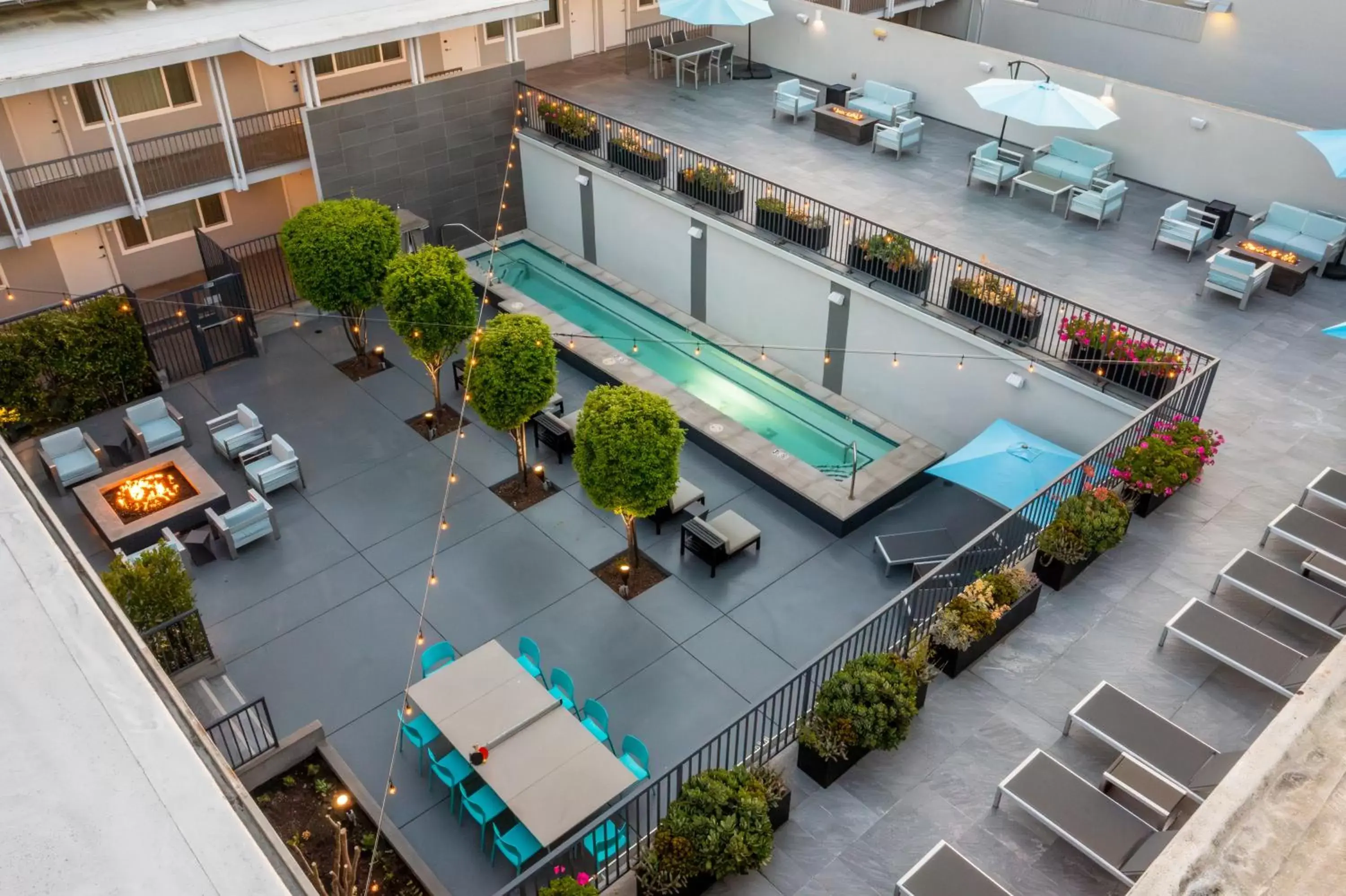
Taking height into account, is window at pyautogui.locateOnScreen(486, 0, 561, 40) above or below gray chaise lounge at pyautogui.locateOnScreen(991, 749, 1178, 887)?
above

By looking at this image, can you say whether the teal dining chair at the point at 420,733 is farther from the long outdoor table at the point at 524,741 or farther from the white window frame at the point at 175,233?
the white window frame at the point at 175,233

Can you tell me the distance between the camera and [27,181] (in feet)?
59.1

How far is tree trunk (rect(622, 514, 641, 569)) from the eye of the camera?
13836 millimetres

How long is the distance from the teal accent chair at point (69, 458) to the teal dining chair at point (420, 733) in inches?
300

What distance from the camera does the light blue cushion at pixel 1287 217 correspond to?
1712 cm

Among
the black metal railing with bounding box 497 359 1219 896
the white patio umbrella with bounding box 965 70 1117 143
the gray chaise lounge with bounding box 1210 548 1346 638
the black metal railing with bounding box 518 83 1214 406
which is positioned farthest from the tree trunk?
the white patio umbrella with bounding box 965 70 1117 143

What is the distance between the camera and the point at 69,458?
1582 cm

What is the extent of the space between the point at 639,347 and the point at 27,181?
11.3m

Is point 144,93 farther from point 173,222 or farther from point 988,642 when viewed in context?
point 988,642

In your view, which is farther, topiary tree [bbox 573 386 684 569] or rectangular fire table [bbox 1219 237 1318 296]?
rectangular fire table [bbox 1219 237 1318 296]

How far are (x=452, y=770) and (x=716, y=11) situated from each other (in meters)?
17.0

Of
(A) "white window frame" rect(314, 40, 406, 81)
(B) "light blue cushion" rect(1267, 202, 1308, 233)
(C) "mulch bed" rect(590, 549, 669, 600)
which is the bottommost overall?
(C) "mulch bed" rect(590, 549, 669, 600)

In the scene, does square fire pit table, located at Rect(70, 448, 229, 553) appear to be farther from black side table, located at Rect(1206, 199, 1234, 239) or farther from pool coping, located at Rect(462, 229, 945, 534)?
black side table, located at Rect(1206, 199, 1234, 239)

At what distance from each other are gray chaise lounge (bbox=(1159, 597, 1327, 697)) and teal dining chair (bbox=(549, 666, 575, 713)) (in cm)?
636
